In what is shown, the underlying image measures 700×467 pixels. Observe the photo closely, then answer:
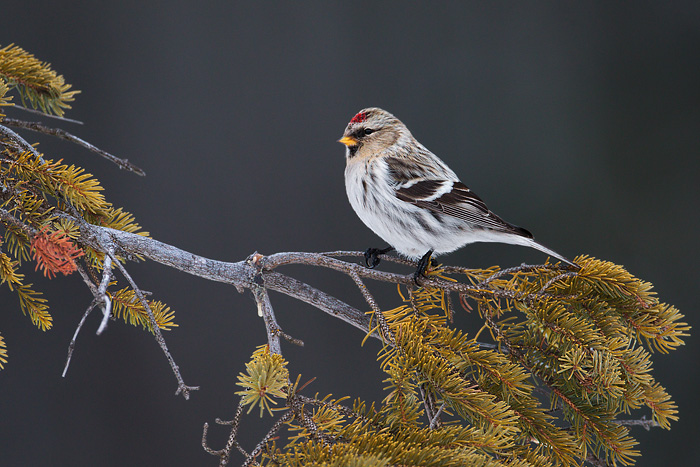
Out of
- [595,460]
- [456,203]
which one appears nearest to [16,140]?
[456,203]

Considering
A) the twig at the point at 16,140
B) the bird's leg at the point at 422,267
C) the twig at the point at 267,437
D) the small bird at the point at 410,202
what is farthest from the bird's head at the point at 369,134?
the twig at the point at 267,437

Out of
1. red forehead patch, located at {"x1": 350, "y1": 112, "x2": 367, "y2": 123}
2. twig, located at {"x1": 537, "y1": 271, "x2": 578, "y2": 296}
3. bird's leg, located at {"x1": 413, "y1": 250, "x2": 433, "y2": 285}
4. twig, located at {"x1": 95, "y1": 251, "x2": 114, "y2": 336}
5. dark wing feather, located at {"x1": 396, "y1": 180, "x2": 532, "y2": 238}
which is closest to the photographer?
twig, located at {"x1": 95, "y1": 251, "x2": 114, "y2": 336}

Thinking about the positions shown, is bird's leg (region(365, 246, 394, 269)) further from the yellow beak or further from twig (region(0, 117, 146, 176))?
twig (region(0, 117, 146, 176))

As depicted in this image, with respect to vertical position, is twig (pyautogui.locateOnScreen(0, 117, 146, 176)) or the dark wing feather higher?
twig (pyautogui.locateOnScreen(0, 117, 146, 176))

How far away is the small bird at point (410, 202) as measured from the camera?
114cm

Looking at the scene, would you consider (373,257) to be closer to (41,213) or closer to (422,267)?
(422,267)

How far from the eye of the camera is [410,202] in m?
1.18

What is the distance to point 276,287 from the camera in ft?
3.23

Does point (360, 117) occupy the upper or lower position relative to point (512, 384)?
upper

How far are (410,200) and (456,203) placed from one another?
96 millimetres

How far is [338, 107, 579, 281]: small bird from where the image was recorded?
114cm

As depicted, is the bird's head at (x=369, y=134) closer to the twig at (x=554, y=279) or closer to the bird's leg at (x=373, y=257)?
the bird's leg at (x=373, y=257)

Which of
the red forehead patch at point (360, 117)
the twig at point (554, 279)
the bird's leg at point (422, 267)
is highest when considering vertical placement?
the red forehead patch at point (360, 117)

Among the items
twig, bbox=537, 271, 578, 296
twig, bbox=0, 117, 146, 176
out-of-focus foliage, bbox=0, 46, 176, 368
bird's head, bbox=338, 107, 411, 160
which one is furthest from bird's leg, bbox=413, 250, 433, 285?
twig, bbox=0, 117, 146, 176
